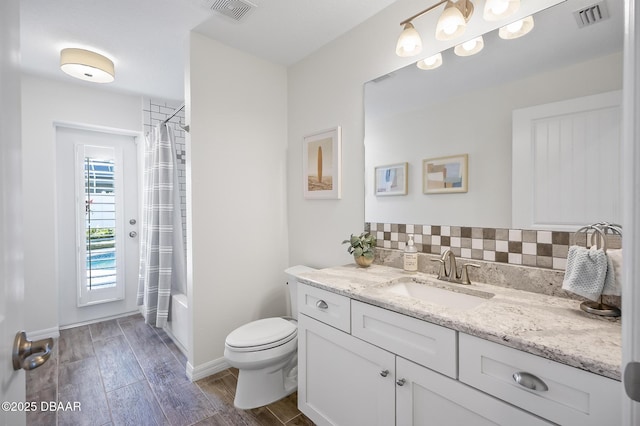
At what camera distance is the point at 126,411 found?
5.66 ft

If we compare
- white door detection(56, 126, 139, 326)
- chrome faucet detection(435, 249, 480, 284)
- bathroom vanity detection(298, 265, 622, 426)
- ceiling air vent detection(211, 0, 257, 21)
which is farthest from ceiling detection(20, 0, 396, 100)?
bathroom vanity detection(298, 265, 622, 426)

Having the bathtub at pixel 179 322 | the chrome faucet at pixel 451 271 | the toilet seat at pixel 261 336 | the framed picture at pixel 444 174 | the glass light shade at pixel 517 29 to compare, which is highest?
the glass light shade at pixel 517 29

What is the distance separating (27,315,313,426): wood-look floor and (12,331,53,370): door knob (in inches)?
52.3

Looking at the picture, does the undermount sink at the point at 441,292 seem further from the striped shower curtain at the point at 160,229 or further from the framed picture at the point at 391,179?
the striped shower curtain at the point at 160,229

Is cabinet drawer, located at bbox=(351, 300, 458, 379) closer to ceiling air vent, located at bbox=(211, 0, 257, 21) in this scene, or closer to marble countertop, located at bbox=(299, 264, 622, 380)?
marble countertop, located at bbox=(299, 264, 622, 380)

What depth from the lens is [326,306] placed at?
4.79 ft

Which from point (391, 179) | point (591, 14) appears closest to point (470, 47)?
point (591, 14)

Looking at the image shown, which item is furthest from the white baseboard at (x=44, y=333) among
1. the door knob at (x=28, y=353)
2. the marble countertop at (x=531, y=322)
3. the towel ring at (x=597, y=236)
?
the towel ring at (x=597, y=236)

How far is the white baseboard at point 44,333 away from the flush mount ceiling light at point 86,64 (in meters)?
2.35

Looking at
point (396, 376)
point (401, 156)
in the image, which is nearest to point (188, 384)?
point (396, 376)

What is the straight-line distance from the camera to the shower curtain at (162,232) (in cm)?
260

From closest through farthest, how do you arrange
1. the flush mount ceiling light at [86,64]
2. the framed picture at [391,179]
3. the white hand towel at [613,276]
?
1. the white hand towel at [613,276]
2. the framed picture at [391,179]
3. the flush mount ceiling light at [86,64]

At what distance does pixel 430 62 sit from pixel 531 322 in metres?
1.35

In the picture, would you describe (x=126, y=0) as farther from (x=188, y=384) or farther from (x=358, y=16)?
(x=188, y=384)
